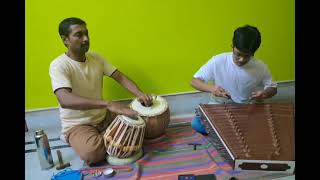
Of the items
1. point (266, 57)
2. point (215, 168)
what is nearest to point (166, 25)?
point (266, 57)

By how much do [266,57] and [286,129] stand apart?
4.50 feet

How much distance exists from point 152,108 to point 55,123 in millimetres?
1110

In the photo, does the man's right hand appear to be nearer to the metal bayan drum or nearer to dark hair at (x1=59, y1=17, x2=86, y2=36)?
the metal bayan drum

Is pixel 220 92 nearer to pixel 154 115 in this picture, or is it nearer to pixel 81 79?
pixel 154 115

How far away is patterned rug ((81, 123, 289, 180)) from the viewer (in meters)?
2.25

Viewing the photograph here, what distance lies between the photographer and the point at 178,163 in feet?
7.97

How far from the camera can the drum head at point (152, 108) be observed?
250cm

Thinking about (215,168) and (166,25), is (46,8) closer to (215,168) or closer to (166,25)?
(166,25)

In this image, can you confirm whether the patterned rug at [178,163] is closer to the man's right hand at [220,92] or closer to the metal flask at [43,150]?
the metal flask at [43,150]

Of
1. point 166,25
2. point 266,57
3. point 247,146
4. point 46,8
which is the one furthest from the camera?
point 266,57

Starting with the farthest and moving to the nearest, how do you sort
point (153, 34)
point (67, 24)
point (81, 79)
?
1. point (153, 34)
2. point (81, 79)
3. point (67, 24)

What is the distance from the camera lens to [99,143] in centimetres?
238

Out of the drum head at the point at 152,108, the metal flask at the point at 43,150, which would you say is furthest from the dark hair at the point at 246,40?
the metal flask at the point at 43,150

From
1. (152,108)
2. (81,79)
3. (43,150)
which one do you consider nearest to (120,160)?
(152,108)
